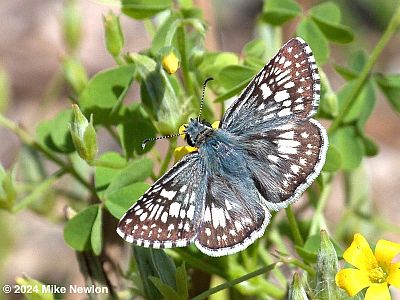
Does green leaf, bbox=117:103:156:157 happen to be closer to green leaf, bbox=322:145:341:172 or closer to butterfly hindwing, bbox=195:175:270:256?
butterfly hindwing, bbox=195:175:270:256

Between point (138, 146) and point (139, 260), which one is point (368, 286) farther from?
point (138, 146)

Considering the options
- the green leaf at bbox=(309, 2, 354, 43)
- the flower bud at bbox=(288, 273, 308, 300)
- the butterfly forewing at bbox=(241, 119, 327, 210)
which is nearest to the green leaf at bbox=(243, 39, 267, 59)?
the green leaf at bbox=(309, 2, 354, 43)

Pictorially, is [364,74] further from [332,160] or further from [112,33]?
[112,33]

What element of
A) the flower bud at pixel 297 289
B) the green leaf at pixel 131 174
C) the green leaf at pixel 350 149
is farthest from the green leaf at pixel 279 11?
the flower bud at pixel 297 289

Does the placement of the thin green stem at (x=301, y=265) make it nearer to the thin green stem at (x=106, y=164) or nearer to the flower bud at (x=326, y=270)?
the flower bud at (x=326, y=270)

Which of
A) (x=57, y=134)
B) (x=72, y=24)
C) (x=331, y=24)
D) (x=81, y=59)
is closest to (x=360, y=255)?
(x=331, y=24)

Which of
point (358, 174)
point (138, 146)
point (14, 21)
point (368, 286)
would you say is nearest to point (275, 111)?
point (138, 146)
